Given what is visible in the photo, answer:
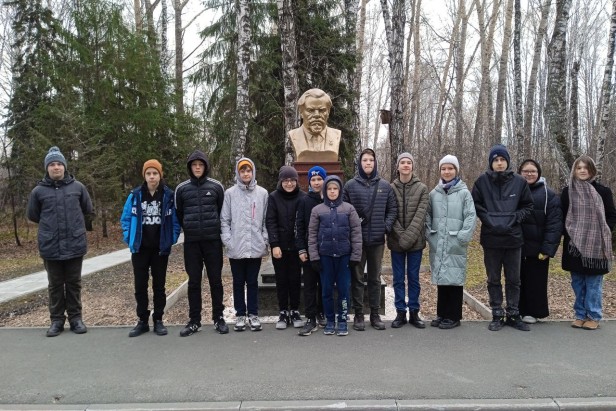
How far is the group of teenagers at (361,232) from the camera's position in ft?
16.2

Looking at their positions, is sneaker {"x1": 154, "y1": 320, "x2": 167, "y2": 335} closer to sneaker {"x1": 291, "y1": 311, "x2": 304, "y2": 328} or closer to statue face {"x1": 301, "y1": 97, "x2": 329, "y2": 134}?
sneaker {"x1": 291, "y1": 311, "x2": 304, "y2": 328}

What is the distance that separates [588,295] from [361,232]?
8.75 feet

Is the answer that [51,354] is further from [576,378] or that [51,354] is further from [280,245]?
[576,378]

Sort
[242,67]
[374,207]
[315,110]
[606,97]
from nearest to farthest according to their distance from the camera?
[374,207] → [315,110] → [242,67] → [606,97]

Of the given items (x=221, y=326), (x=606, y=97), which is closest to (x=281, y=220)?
(x=221, y=326)

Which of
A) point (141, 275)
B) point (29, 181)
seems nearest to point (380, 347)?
point (141, 275)

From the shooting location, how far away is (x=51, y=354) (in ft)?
14.9

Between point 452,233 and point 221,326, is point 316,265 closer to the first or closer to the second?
point 221,326

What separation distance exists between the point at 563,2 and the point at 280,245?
8364 mm

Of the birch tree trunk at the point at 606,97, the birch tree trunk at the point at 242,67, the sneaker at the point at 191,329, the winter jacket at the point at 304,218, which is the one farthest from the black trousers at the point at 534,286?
the birch tree trunk at the point at 242,67

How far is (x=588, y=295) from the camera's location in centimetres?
507

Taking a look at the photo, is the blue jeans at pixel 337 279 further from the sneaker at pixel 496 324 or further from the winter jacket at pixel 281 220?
A: the sneaker at pixel 496 324

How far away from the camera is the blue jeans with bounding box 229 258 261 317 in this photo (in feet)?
16.7

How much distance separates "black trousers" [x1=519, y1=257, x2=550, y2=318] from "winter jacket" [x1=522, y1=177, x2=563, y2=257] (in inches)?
6.2
